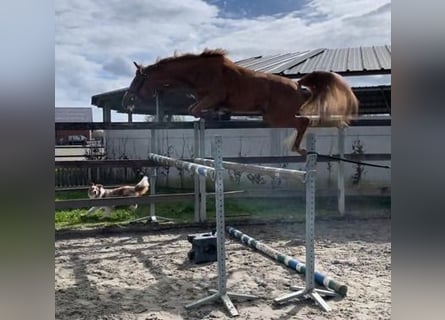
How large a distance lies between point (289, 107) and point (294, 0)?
39.5 inches

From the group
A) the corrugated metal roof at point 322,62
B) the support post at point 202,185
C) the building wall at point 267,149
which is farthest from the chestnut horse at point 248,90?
the building wall at point 267,149

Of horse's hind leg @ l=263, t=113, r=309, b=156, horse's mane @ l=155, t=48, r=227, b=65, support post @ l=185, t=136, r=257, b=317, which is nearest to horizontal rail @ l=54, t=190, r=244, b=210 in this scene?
horse's hind leg @ l=263, t=113, r=309, b=156

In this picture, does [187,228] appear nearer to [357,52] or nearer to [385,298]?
[385,298]

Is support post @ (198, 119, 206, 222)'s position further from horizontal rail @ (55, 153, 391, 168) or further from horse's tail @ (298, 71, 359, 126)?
horse's tail @ (298, 71, 359, 126)

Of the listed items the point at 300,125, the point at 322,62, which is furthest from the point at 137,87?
the point at 322,62

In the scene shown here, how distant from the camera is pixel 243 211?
15.1ft

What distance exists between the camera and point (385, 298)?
1848 mm

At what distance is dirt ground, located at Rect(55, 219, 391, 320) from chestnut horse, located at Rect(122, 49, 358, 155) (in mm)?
900

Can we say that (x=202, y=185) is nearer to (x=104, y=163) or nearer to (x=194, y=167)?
(x=104, y=163)

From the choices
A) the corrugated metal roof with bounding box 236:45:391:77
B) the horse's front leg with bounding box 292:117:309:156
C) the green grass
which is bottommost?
the green grass

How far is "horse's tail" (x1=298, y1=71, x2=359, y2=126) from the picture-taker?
262cm

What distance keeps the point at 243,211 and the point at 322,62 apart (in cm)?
194

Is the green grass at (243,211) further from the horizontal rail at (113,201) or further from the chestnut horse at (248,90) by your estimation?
the chestnut horse at (248,90)

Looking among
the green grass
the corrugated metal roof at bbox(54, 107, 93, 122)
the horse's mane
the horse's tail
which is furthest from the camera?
the green grass
